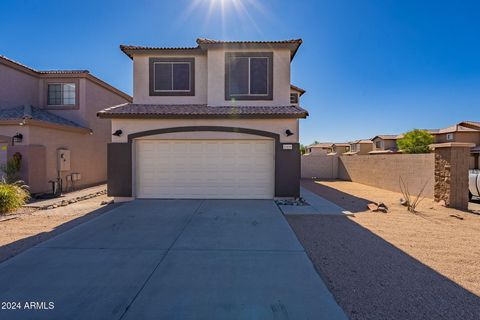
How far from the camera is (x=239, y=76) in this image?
34.6 feet

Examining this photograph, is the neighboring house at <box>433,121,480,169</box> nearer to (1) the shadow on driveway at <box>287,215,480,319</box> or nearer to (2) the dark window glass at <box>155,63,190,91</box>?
(1) the shadow on driveway at <box>287,215,480,319</box>

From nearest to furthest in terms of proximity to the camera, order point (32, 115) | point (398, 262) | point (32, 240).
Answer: point (398, 262)
point (32, 240)
point (32, 115)

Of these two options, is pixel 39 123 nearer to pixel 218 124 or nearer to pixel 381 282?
pixel 218 124

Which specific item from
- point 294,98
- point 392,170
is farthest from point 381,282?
point 294,98

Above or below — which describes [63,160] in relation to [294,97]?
below

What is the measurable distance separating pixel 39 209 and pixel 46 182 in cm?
349

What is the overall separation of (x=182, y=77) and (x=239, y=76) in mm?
2766

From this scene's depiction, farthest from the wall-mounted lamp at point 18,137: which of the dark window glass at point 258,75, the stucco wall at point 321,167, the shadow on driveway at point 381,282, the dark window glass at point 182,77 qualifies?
the stucco wall at point 321,167

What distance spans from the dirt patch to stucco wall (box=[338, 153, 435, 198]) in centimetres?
1440

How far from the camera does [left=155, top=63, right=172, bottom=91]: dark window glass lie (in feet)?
35.8

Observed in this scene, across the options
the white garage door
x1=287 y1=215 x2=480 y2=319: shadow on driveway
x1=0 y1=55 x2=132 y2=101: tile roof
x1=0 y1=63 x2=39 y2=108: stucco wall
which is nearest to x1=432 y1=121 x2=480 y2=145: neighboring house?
the white garage door

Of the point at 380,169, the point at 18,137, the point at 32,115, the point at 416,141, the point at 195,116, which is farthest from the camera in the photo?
the point at 416,141

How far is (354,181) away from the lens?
1823 cm

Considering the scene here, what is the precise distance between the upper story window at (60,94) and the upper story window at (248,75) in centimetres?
1020
